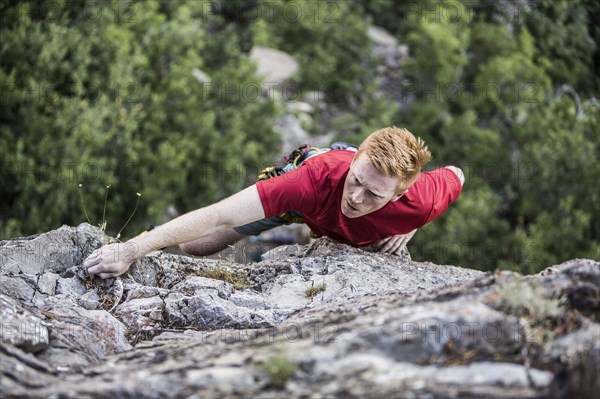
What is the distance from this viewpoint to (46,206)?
16828 mm

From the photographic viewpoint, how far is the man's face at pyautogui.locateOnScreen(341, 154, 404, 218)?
22.2ft

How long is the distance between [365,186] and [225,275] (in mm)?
1220

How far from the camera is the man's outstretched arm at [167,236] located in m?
6.36

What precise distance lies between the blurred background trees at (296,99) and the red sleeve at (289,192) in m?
9.83

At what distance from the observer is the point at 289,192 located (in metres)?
6.81

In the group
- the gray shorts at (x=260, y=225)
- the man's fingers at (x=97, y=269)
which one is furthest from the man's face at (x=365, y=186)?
the man's fingers at (x=97, y=269)

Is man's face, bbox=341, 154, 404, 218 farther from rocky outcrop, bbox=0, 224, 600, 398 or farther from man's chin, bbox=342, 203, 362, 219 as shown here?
rocky outcrop, bbox=0, 224, 600, 398

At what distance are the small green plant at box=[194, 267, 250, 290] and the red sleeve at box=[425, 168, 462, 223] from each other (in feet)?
5.88

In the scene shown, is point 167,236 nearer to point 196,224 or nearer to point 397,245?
point 196,224

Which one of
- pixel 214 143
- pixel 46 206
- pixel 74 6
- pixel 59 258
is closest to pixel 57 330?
pixel 59 258

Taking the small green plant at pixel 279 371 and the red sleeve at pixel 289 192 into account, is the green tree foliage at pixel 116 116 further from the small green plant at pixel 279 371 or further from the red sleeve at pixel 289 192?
the small green plant at pixel 279 371

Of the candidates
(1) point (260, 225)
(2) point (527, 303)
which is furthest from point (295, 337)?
(1) point (260, 225)

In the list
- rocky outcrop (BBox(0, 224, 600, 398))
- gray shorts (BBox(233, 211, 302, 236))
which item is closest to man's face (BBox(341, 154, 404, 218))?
rocky outcrop (BBox(0, 224, 600, 398))

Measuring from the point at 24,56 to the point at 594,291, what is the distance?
562 inches
